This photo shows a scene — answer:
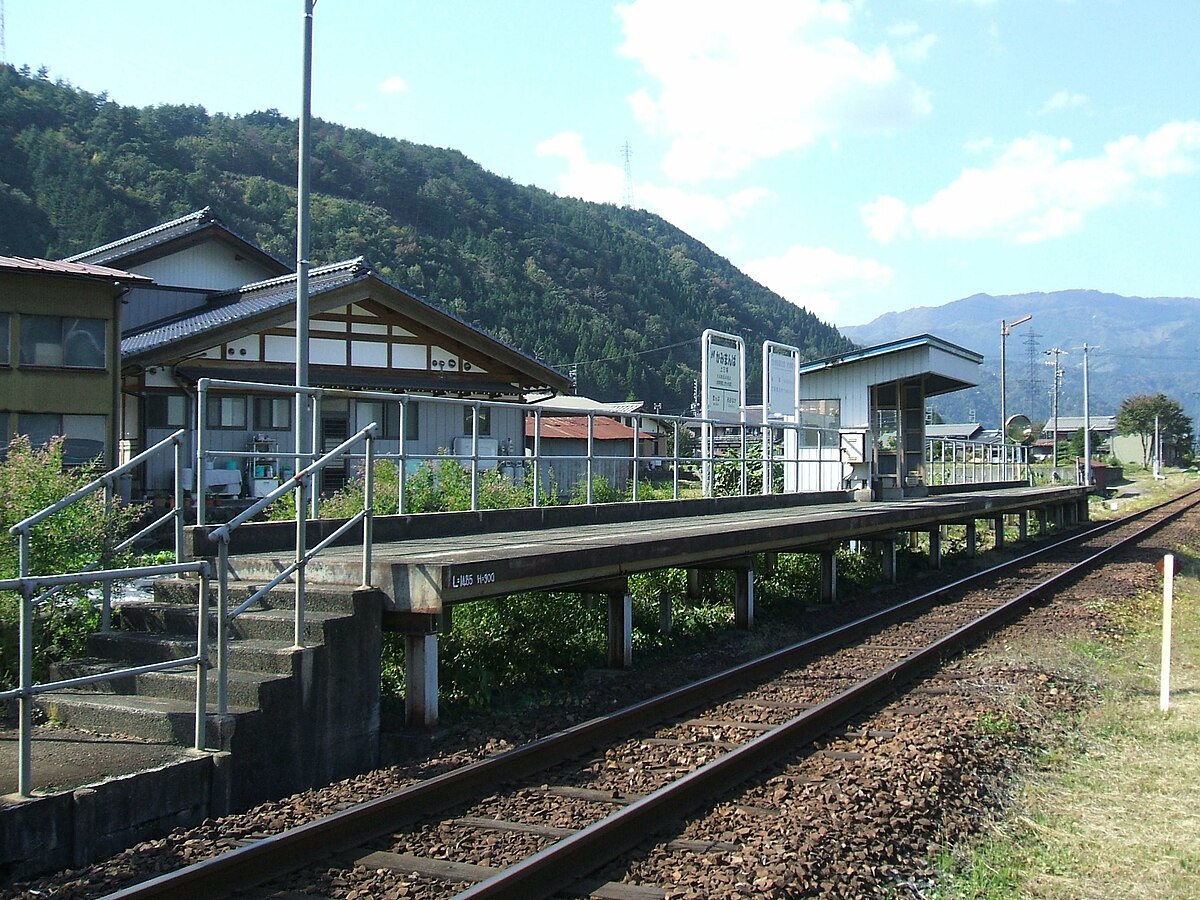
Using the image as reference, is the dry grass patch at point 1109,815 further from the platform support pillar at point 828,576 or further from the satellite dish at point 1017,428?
the satellite dish at point 1017,428

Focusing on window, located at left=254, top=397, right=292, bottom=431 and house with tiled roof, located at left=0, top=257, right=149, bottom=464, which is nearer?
house with tiled roof, located at left=0, top=257, right=149, bottom=464

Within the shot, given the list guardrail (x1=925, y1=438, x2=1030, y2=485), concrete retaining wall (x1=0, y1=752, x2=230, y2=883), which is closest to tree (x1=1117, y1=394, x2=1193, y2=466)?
guardrail (x1=925, y1=438, x2=1030, y2=485)

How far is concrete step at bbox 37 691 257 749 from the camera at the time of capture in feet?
20.0

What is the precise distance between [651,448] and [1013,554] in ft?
136

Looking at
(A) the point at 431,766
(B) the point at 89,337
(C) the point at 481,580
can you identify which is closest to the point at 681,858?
(A) the point at 431,766

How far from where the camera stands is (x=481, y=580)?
7.75 m

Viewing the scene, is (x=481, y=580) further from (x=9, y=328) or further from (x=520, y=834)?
(x=9, y=328)

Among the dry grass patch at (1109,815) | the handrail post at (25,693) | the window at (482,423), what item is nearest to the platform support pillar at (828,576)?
the dry grass patch at (1109,815)

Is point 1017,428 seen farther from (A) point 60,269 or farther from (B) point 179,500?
(B) point 179,500

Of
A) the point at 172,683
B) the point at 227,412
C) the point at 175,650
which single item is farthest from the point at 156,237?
the point at 172,683

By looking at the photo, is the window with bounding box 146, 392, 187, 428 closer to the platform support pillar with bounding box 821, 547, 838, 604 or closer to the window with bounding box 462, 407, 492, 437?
the window with bounding box 462, 407, 492, 437

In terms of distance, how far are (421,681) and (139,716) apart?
204 cm

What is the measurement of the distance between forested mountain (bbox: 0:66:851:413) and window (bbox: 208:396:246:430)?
46630 mm

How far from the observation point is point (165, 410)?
24.6m
